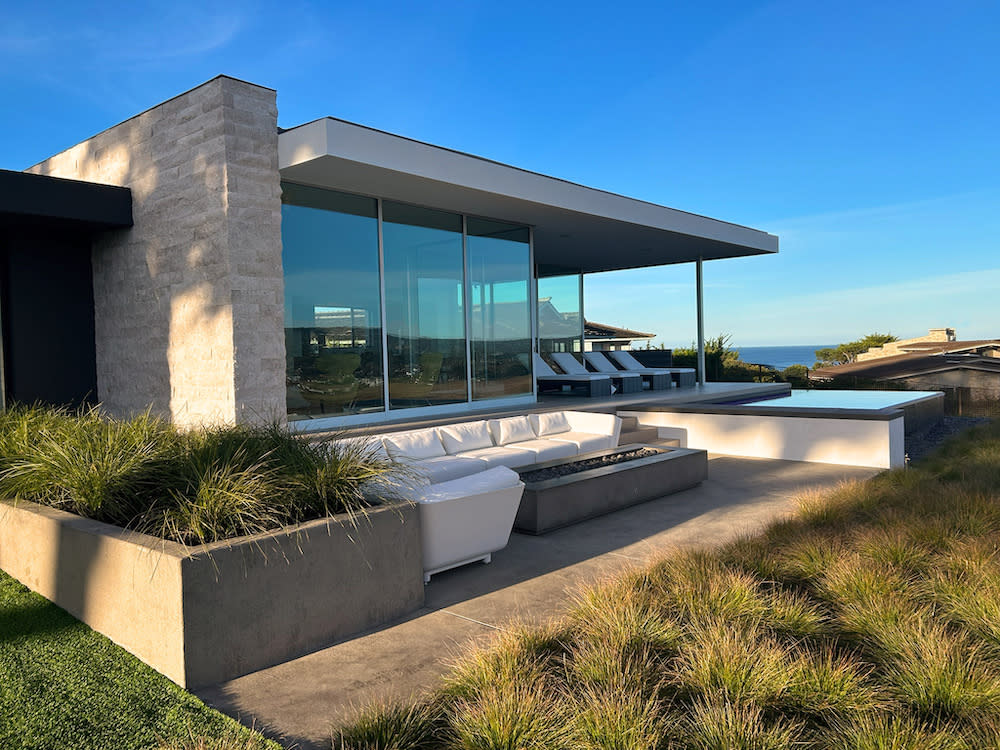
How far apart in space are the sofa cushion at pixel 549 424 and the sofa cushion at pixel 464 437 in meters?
0.75

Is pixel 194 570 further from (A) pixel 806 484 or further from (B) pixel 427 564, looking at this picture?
(A) pixel 806 484

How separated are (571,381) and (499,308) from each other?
106 inches

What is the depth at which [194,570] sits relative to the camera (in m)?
2.72

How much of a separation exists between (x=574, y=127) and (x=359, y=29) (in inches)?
313

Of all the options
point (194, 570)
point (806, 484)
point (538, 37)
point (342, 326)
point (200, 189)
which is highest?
point (538, 37)

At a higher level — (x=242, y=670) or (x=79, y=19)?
(x=79, y=19)

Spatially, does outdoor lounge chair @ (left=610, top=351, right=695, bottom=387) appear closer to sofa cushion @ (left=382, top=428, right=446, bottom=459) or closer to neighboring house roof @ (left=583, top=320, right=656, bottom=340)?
neighboring house roof @ (left=583, top=320, right=656, bottom=340)

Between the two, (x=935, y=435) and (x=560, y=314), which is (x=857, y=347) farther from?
(x=935, y=435)

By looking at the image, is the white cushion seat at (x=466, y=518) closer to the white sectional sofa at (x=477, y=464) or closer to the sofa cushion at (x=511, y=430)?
the white sectional sofa at (x=477, y=464)

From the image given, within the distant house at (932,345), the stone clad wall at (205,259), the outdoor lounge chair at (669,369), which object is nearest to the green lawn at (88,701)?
the stone clad wall at (205,259)

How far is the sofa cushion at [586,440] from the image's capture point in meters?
7.23

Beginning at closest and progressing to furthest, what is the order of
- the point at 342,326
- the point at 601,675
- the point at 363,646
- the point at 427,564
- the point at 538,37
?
the point at 601,675
the point at 363,646
the point at 427,564
the point at 342,326
the point at 538,37

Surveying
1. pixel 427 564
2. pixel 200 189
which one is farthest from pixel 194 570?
pixel 200 189

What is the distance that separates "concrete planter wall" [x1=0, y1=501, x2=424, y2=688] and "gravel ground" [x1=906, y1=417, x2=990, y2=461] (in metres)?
7.86
